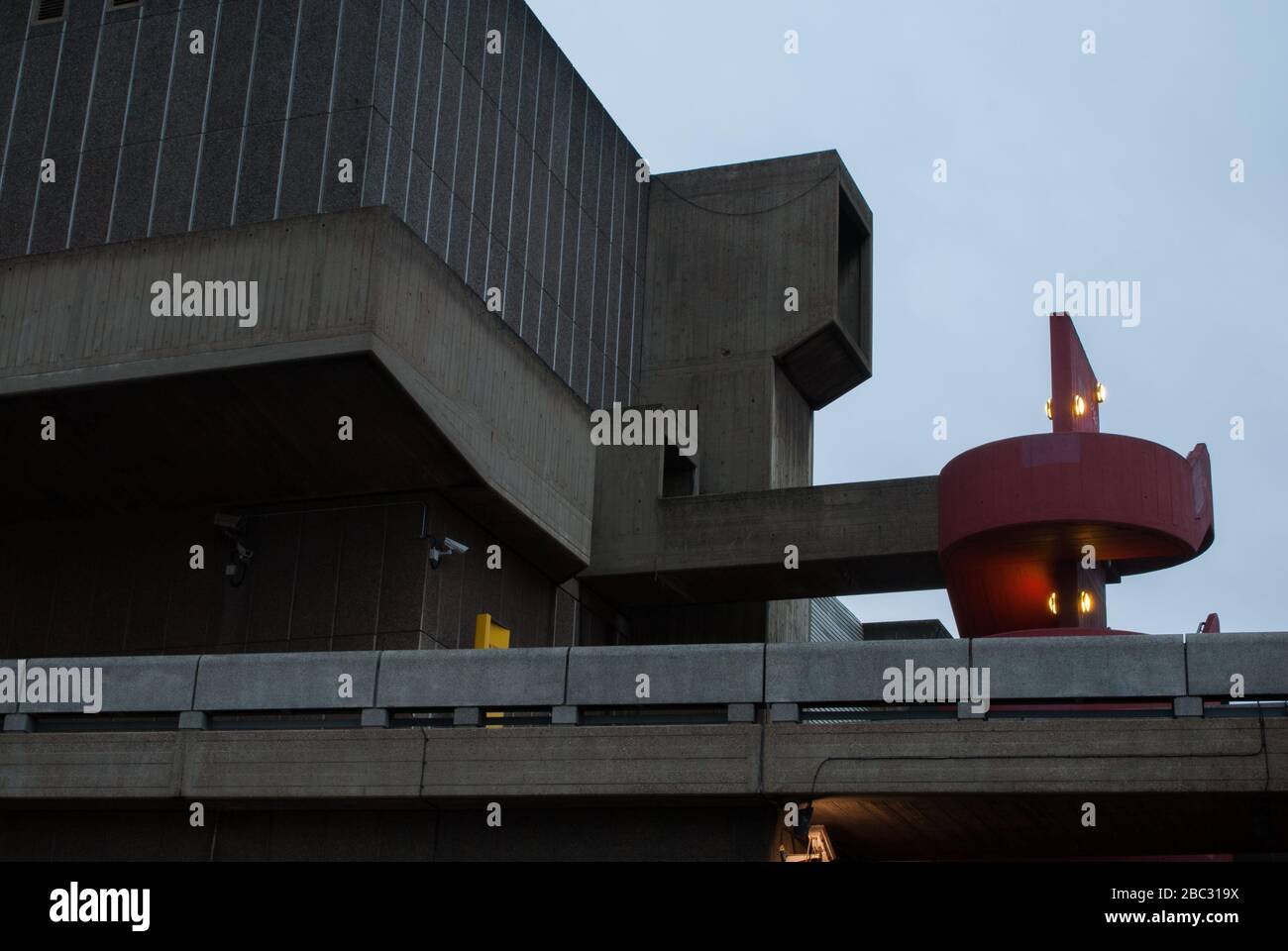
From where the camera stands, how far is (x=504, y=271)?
36000mm

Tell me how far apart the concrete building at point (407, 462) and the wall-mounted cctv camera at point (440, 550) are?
0.22m

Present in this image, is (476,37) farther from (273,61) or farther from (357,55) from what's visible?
(273,61)

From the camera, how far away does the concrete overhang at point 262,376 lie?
2592cm

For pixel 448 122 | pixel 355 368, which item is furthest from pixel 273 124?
pixel 355 368

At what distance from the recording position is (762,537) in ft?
122

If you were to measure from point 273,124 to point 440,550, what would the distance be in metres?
9.27

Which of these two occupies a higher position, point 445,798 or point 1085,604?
point 1085,604

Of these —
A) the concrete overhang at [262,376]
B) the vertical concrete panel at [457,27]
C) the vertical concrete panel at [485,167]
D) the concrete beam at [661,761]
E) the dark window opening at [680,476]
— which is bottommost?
the concrete beam at [661,761]

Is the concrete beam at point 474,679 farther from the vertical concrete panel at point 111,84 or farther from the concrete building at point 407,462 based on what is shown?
the vertical concrete panel at point 111,84

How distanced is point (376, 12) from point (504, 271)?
6758mm

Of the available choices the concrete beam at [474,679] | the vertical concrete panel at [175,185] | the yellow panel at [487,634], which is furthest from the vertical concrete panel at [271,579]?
the concrete beam at [474,679]
